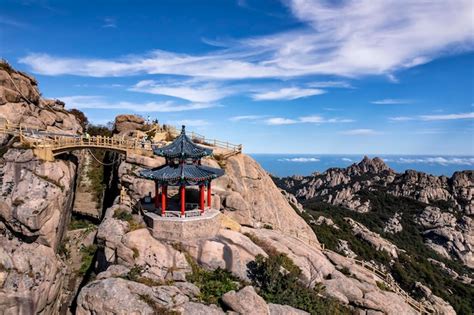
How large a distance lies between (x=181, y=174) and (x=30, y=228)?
13.3m

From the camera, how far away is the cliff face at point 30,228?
83.6 feet

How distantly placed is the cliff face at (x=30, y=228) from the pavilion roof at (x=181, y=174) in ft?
30.6

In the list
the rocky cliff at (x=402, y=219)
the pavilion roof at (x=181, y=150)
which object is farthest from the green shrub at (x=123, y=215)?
the rocky cliff at (x=402, y=219)

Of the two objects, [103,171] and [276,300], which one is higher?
[103,171]

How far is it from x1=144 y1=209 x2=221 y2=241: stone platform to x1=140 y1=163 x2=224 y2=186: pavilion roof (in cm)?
304

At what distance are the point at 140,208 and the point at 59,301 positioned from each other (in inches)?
450

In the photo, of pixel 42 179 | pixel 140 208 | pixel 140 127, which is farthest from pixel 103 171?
pixel 140 208

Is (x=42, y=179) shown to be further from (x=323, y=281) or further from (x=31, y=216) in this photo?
(x=323, y=281)

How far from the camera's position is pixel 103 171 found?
50.4 meters

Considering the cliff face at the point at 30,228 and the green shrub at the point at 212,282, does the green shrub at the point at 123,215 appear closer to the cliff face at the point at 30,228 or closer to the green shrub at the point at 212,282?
the cliff face at the point at 30,228

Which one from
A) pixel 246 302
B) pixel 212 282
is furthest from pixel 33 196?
pixel 246 302

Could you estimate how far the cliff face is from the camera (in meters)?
25.5

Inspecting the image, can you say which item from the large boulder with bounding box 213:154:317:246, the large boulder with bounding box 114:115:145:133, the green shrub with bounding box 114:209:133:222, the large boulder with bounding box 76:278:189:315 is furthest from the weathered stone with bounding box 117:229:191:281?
the large boulder with bounding box 114:115:145:133

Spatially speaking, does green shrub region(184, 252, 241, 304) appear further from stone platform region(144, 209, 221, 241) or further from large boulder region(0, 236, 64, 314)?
large boulder region(0, 236, 64, 314)
